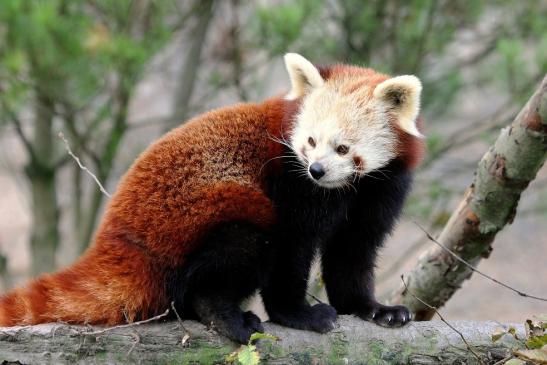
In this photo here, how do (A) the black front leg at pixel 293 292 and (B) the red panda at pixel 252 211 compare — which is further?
(A) the black front leg at pixel 293 292

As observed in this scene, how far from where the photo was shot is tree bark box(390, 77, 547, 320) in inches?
119

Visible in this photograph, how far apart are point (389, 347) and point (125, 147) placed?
513cm

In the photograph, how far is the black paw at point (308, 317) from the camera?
2.90 metres

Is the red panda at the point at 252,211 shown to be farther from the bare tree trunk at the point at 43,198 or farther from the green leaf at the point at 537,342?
the bare tree trunk at the point at 43,198

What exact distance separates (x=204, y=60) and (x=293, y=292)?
416 centimetres

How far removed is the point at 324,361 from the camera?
2.78m

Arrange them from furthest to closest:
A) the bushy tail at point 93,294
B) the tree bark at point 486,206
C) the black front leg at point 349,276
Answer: the black front leg at point 349,276
the tree bark at point 486,206
the bushy tail at point 93,294

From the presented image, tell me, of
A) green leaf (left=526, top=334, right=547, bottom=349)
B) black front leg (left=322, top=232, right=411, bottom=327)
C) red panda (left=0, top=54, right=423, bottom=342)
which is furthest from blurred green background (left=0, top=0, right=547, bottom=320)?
green leaf (left=526, top=334, right=547, bottom=349)

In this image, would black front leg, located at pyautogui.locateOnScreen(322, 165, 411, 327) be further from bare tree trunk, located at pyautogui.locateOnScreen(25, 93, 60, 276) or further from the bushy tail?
bare tree trunk, located at pyautogui.locateOnScreen(25, 93, 60, 276)

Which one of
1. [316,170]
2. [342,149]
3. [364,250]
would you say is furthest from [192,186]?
[364,250]

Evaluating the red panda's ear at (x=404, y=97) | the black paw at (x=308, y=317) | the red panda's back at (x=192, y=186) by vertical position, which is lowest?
the black paw at (x=308, y=317)

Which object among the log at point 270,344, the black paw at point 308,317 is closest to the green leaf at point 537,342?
the log at point 270,344

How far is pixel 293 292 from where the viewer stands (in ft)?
10.1

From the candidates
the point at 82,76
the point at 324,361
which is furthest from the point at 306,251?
the point at 82,76
